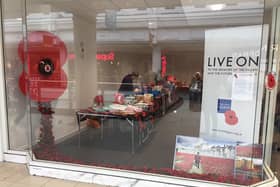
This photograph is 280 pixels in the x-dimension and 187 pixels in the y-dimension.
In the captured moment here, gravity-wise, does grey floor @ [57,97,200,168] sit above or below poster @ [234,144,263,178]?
below

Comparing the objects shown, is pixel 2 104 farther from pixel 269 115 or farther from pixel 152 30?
pixel 152 30

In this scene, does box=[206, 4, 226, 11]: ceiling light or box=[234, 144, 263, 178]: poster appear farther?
box=[206, 4, 226, 11]: ceiling light

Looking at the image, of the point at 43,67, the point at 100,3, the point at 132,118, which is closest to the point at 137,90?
the point at 132,118

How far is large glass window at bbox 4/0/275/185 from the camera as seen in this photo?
2529 mm

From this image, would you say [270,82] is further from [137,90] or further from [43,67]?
[137,90]

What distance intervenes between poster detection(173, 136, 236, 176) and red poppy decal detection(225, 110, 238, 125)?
0.99 ft

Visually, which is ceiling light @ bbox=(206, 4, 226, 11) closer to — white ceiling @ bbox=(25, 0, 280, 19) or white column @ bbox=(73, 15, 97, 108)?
white ceiling @ bbox=(25, 0, 280, 19)

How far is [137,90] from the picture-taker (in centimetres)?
595

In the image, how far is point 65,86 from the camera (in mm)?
4242

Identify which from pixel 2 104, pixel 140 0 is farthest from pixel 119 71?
pixel 2 104

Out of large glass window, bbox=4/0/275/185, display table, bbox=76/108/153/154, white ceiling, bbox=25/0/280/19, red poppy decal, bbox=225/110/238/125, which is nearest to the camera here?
large glass window, bbox=4/0/275/185

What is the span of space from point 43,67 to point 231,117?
9.88 ft

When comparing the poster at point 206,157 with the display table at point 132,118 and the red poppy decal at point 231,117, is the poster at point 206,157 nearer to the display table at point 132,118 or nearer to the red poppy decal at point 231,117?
the red poppy decal at point 231,117

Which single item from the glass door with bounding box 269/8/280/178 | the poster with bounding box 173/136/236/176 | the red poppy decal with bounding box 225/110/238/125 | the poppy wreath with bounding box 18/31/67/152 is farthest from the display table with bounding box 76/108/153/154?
the glass door with bounding box 269/8/280/178
